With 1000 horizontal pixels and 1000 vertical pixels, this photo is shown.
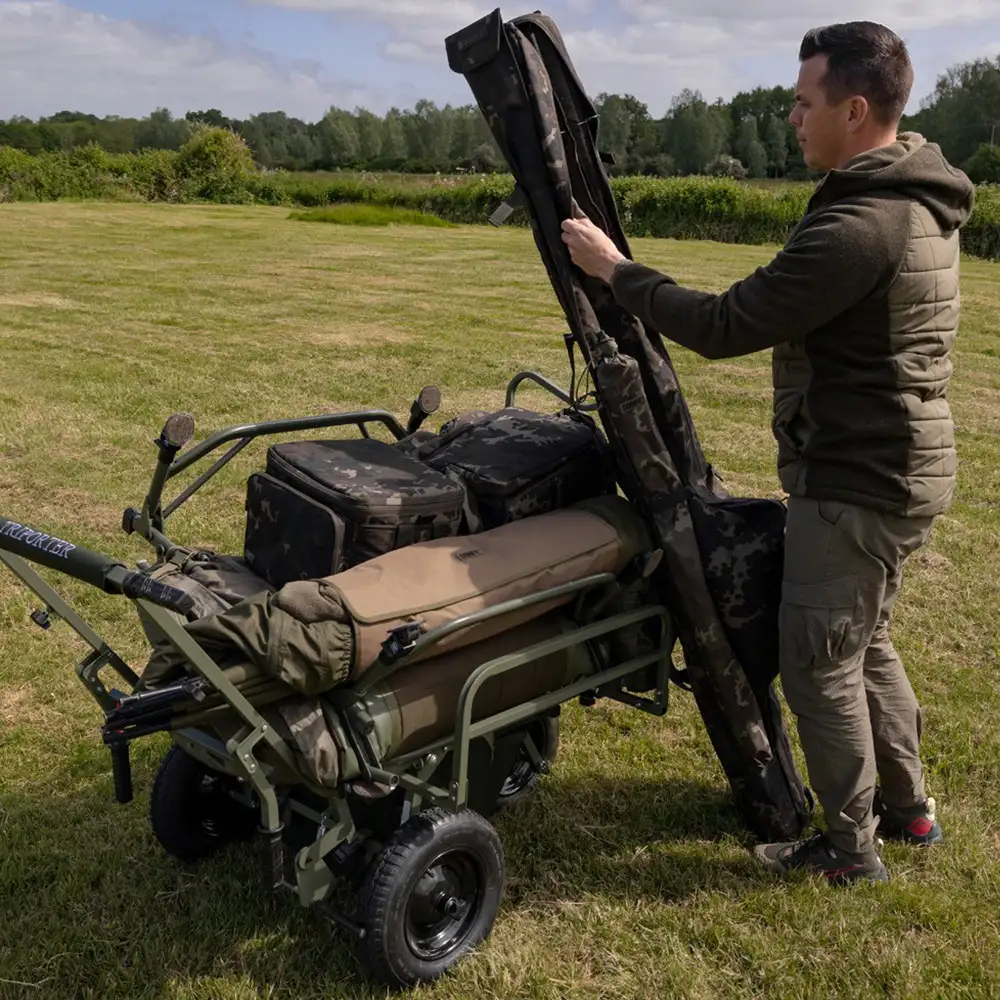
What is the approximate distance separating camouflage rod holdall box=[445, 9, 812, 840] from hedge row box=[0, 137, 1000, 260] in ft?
65.8

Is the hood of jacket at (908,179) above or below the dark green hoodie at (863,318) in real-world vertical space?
above

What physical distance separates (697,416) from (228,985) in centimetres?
714

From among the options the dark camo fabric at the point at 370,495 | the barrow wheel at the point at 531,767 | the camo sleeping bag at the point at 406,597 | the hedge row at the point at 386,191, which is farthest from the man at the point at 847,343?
the hedge row at the point at 386,191

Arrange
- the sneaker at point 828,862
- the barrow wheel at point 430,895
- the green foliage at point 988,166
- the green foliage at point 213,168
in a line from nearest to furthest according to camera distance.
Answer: the barrow wheel at point 430,895 → the sneaker at point 828,862 → the green foliage at point 213,168 → the green foliage at point 988,166

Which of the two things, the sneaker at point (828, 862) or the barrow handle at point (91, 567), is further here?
the sneaker at point (828, 862)

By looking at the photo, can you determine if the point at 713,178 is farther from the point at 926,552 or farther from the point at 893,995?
the point at 893,995

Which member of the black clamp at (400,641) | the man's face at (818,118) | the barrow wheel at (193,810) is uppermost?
the man's face at (818,118)

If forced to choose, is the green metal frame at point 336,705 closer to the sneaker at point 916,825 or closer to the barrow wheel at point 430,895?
the barrow wheel at point 430,895

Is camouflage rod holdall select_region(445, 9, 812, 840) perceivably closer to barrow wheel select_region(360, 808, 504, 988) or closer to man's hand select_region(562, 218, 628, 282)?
man's hand select_region(562, 218, 628, 282)

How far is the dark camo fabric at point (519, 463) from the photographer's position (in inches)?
126

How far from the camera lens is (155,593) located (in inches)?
88.3

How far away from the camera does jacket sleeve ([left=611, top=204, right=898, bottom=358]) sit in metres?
2.70

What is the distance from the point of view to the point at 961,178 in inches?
114

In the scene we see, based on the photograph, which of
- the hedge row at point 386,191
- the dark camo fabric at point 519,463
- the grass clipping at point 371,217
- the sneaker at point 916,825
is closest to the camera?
the dark camo fabric at point 519,463
